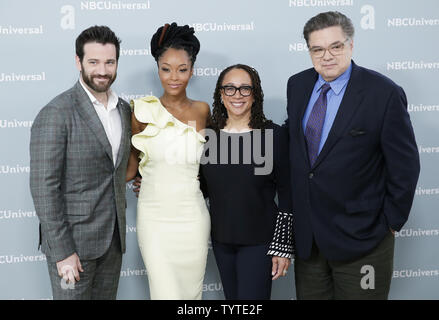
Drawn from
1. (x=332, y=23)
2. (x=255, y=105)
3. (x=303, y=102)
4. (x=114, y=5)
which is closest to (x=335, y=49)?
(x=332, y=23)

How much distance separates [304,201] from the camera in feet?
6.66

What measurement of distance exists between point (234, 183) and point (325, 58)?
2.24 feet

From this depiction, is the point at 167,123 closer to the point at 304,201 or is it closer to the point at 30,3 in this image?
the point at 304,201

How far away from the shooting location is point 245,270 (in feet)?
7.08

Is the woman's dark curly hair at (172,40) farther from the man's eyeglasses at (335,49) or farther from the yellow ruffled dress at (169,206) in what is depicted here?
the man's eyeglasses at (335,49)

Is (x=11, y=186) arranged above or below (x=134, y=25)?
below

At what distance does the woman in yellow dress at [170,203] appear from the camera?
2.16m

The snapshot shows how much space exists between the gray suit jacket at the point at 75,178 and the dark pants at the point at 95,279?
6 centimetres

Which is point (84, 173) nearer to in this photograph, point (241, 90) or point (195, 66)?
→ point (241, 90)

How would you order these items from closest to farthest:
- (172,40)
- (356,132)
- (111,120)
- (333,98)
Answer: (356,132), (333,98), (111,120), (172,40)

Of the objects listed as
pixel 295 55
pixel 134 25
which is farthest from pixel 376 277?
pixel 134 25

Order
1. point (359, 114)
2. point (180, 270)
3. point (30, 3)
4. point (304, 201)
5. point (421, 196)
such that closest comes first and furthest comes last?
1. point (359, 114)
2. point (304, 201)
3. point (180, 270)
4. point (30, 3)
5. point (421, 196)

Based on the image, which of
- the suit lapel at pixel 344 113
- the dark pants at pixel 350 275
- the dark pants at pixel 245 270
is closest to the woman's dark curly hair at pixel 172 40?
the suit lapel at pixel 344 113

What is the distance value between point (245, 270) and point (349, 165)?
695 mm
